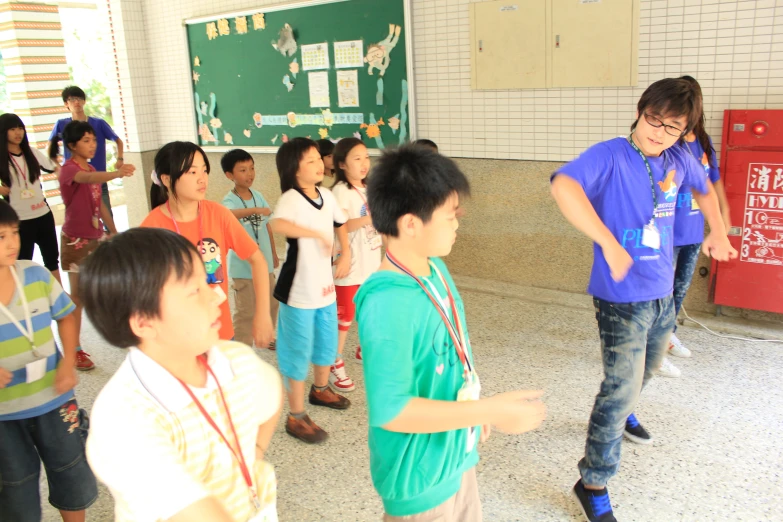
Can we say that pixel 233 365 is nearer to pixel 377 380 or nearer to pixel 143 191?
pixel 377 380

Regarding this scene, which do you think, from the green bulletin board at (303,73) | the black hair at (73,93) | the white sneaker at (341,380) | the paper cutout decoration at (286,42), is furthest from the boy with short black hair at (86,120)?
the white sneaker at (341,380)

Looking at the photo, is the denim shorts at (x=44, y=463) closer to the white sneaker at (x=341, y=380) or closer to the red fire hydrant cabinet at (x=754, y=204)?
the white sneaker at (x=341, y=380)

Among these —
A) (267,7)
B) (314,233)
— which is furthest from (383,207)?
(267,7)

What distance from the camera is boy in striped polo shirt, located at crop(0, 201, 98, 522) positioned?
6.19 feet

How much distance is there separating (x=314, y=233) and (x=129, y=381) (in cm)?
177

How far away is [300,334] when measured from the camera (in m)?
2.82

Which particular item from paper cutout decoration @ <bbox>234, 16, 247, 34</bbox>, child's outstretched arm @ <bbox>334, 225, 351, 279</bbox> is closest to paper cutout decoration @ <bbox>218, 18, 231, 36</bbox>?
paper cutout decoration @ <bbox>234, 16, 247, 34</bbox>

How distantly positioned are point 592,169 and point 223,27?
5.12m

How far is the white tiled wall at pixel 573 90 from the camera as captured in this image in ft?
12.0

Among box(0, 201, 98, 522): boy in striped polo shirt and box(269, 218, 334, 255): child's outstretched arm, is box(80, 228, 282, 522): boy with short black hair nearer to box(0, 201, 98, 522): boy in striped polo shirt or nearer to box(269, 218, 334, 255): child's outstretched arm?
box(0, 201, 98, 522): boy in striped polo shirt

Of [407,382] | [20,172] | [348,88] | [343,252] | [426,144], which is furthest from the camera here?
[348,88]

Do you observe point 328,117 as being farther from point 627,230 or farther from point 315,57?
point 627,230

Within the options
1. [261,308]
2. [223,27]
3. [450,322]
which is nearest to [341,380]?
[261,308]

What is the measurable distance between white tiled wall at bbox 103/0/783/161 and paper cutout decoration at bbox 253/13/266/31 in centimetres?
14
